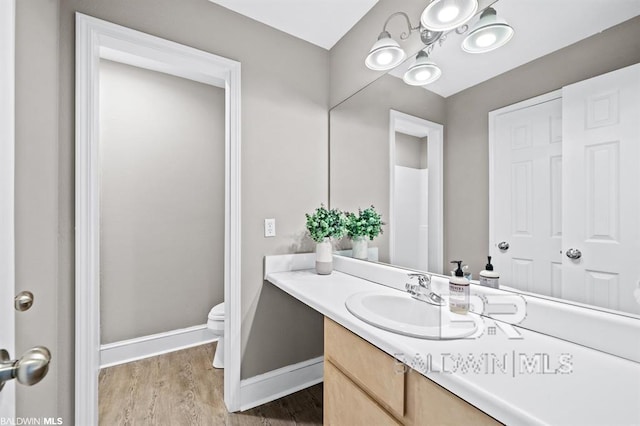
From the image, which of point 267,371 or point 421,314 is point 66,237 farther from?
point 421,314

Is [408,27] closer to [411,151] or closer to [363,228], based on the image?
[411,151]

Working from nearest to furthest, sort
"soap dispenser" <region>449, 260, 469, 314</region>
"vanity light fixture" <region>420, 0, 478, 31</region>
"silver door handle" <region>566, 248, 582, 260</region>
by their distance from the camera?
"silver door handle" <region>566, 248, 582, 260</region>
"soap dispenser" <region>449, 260, 469, 314</region>
"vanity light fixture" <region>420, 0, 478, 31</region>

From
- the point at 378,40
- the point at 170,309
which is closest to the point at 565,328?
the point at 378,40

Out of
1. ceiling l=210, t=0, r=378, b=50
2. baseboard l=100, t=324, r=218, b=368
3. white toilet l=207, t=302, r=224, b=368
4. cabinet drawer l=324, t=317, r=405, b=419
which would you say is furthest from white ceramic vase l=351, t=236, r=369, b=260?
ceiling l=210, t=0, r=378, b=50

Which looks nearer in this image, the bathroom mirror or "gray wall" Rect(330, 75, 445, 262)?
the bathroom mirror

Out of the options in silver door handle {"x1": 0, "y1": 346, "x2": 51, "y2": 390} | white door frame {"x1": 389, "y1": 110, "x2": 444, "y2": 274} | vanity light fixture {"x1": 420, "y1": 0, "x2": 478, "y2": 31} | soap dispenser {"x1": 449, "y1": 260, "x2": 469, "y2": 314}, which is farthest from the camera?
white door frame {"x1": 389, "y1": 110, "x2": 444, "y2": 274}

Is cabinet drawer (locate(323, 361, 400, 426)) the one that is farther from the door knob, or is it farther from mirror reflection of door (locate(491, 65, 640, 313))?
the door knob

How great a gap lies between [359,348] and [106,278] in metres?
2.13

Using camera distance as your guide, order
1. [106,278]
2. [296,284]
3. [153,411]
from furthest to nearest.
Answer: [106,278] → [153,411] → [296,284]

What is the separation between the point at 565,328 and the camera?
2.81 feet

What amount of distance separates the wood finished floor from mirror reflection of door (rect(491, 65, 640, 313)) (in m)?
1.42

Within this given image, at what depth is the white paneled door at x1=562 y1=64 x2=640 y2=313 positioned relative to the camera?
0.77 m

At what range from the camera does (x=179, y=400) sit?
1.73 meters

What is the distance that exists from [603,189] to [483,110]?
50cm
